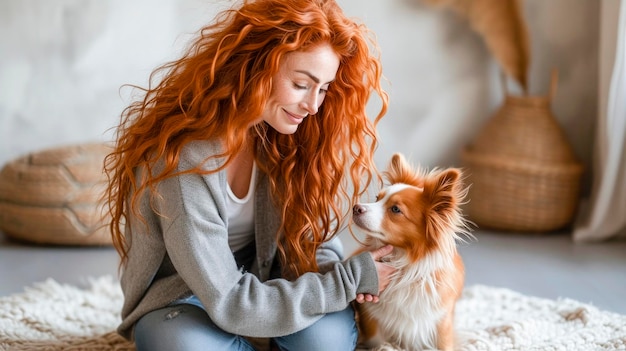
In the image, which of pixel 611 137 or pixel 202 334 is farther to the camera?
pixel 611 137

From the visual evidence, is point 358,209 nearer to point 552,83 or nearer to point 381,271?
point 381,271

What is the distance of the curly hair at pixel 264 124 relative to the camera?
1589 mm

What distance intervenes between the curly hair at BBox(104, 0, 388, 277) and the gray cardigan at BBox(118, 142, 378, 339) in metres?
0.05

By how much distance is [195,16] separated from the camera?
3340mm

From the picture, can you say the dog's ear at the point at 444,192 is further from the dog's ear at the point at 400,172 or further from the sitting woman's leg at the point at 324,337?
the sitting woman's leg at the point at 324,337

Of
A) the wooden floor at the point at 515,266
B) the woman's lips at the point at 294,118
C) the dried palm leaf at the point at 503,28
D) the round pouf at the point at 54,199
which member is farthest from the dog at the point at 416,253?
the dried palm leaf at the point at 503,28

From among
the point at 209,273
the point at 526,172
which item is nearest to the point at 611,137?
the point at 526,172

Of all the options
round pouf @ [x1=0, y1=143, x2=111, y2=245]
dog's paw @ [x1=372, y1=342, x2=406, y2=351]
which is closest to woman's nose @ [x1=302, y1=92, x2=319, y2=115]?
dog's paw @ [x1=372, y1=342, x2=406, y2=351]

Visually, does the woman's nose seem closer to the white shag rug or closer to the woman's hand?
the woman's hand

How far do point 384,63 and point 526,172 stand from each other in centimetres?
88

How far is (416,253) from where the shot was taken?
68.1 inches

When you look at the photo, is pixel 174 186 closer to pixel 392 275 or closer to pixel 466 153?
pixel 392 275

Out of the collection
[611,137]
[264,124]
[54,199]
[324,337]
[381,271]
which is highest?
[264,124]

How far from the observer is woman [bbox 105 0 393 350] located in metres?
1.58
